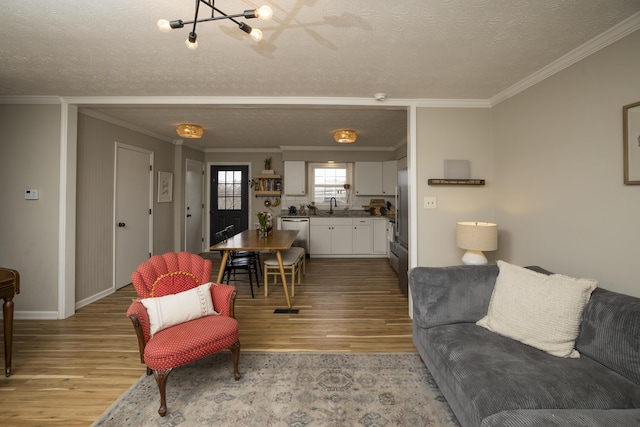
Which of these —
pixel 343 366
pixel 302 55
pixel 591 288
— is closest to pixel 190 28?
pixel 302 55

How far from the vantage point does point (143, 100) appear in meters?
2.99

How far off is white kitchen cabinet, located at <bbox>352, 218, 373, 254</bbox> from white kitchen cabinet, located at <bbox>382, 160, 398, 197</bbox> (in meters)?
0.79

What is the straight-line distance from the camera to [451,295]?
1.95 meters

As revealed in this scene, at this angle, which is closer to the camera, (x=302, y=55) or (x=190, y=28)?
(x=190, y=28)

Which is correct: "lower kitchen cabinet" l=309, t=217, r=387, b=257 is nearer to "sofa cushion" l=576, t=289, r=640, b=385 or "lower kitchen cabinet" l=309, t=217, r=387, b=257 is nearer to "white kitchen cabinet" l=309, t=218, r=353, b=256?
"white kitchen cabinet" l=309, t=218, r=353, b=256

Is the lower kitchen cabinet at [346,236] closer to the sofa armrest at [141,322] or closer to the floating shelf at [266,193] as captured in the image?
the floating shelf at [266,193]

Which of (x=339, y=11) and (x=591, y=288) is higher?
(x=339, y=11)

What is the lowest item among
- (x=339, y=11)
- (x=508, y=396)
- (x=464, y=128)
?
(x=508, y=396)

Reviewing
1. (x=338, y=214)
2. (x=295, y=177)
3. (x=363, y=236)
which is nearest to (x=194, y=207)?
(x=295, y=177)

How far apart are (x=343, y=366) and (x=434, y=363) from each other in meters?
0.72

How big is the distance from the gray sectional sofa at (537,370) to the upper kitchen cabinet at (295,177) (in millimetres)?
4583

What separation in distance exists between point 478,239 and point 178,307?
2469 millimetres

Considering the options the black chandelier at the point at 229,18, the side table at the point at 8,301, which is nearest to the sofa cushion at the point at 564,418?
the black chandelier at the point at 229,18

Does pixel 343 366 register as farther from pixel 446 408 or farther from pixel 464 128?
pixel 464 128
